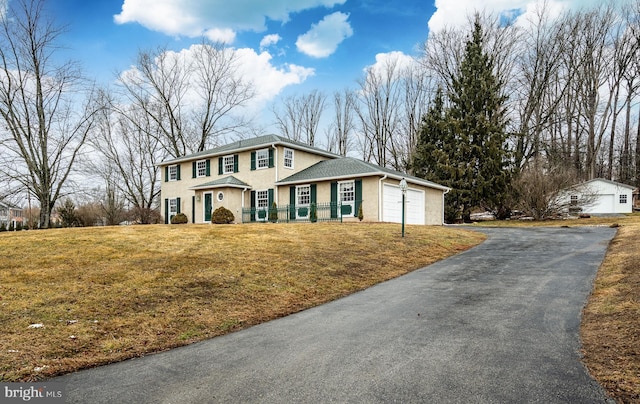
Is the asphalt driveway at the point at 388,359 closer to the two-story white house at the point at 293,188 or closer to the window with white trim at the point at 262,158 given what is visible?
the two-story white house at the point at 293,188

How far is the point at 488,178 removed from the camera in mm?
27062

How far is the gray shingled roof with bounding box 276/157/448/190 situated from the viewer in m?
19.5

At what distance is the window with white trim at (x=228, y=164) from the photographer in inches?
970

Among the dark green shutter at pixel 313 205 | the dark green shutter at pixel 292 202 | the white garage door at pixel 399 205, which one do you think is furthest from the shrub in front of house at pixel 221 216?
the white garage door at pixel 399 205

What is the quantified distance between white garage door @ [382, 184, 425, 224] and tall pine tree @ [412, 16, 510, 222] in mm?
5898

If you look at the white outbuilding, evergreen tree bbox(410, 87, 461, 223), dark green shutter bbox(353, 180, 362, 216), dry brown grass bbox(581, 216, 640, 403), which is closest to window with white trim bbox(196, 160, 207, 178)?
dark green shutter bbox(353, 180, 362, 216)

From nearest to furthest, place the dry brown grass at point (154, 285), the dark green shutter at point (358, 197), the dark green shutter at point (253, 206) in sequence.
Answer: the dry brown grass at point (154, 285) → the dark green shutter at point (358, 197) → the dark green shutter at point (253, 206)

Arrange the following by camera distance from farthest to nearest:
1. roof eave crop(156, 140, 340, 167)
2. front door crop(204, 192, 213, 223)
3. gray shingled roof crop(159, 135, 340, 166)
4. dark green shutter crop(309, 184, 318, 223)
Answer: front door crop(204, 192, 213, 223), gray shingled roof crop(159, 135, 340, 166), roof eave crop(156, 140, 340, 167), dark green shutter crop(309, 184, 318, 223)

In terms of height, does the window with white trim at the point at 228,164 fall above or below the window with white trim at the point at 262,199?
above

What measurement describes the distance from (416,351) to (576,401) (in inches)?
57.5

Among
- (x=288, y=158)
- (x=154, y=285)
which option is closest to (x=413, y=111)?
(x=288, y=158)

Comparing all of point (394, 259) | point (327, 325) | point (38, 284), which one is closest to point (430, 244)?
point (394, 259)

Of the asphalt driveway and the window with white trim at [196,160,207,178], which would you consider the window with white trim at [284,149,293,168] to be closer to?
the window with white trim at [196,160,207,178]

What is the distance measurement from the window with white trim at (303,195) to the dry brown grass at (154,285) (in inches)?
360
